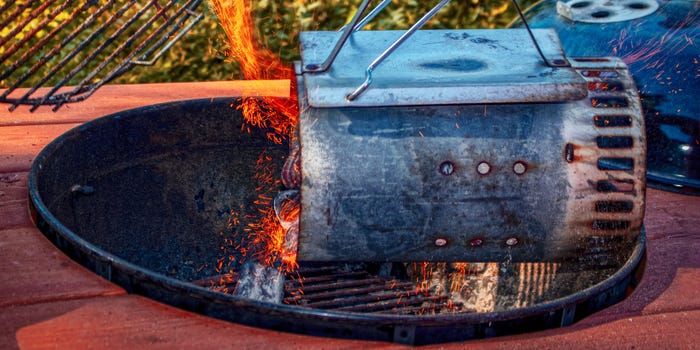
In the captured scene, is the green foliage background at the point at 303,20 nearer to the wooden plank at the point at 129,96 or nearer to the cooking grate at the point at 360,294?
the wooden plank at the point at 129,96

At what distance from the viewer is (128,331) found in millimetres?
1623

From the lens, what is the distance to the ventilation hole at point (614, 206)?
182cm

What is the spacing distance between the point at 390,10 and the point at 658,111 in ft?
7.70

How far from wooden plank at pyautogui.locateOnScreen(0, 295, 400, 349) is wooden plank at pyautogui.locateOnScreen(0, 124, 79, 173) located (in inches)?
36.0

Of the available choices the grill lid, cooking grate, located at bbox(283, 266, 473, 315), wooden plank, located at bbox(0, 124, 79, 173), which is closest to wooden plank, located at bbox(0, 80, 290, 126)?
wooden plank, located at bbox(0, 124, 79, 173)

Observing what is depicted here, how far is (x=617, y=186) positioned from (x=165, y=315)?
108cm

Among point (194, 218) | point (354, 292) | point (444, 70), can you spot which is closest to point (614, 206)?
point (444, 70)

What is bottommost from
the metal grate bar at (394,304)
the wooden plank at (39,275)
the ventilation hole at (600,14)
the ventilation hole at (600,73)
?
the metal grate bar at (394,304)

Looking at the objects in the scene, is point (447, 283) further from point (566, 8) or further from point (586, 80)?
point (566, 8)

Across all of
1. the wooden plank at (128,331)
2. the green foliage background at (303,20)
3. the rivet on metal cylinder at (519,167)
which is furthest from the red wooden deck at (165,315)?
the green foliage background at (303,20)

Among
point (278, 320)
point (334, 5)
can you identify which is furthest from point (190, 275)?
point (334, 5)

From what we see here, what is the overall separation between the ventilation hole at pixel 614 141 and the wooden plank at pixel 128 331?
0.70 metres

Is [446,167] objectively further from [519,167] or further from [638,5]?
[638,5]

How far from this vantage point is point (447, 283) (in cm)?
248
